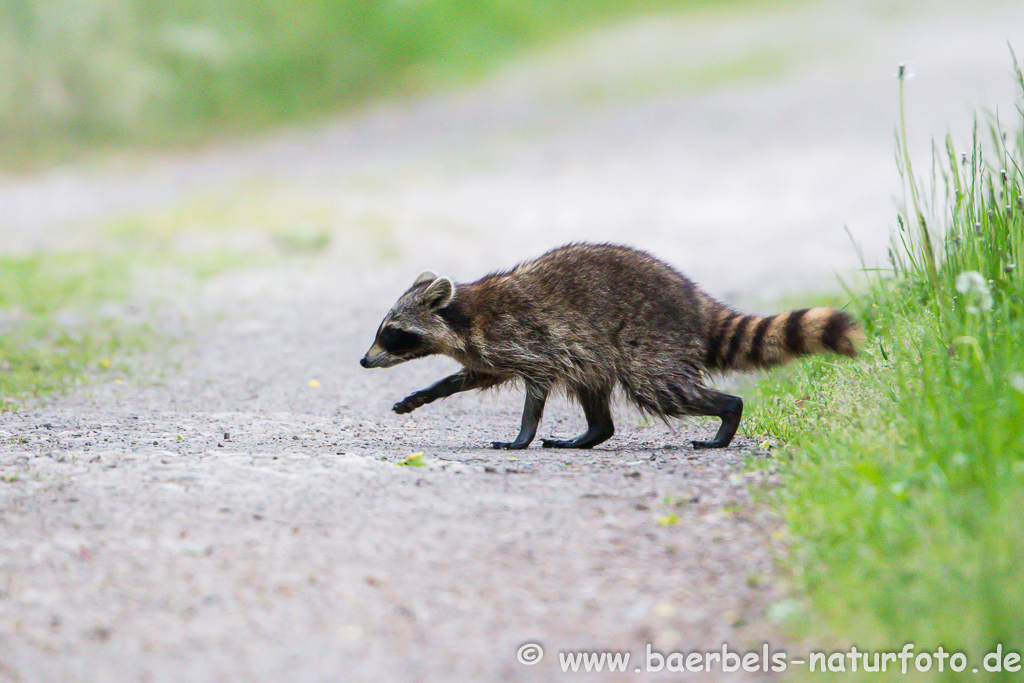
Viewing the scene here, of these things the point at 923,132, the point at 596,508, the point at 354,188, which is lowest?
the point at 596,508

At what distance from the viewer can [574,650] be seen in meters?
2.99

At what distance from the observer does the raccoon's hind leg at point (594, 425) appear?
223 inches

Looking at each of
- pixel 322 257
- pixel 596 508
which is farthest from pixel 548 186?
pixel 596 508

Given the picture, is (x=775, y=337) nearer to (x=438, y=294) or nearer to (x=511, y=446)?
(x=511, y=446)

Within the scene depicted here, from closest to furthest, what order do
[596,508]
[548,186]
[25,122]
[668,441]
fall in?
[596,508]
[668,441]
[548,186]
[25,122]

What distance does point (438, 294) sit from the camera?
5.74 m

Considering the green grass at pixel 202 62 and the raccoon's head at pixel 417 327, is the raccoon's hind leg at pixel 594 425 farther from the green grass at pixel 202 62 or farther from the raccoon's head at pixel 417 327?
the green grass at pixel 202 62

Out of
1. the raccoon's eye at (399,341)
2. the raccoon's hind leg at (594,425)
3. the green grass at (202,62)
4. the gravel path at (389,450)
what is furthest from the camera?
the green grass at (202,62)

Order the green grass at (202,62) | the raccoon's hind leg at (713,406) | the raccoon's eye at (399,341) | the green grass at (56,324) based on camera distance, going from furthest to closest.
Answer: the green grass at (202,62), the green grass at (56,324), the raccoon's eye at (399,341), the raccoon's hind leg at (713,406)

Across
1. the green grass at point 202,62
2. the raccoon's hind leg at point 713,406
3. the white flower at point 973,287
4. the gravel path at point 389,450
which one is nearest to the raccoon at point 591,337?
the raccoon's hind leg at point 713,406

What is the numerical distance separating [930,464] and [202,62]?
17.4m

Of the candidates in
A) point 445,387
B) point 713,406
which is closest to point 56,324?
point 445,387

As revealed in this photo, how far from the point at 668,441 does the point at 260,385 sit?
298 cm

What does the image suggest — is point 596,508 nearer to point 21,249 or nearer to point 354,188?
point 21,249
